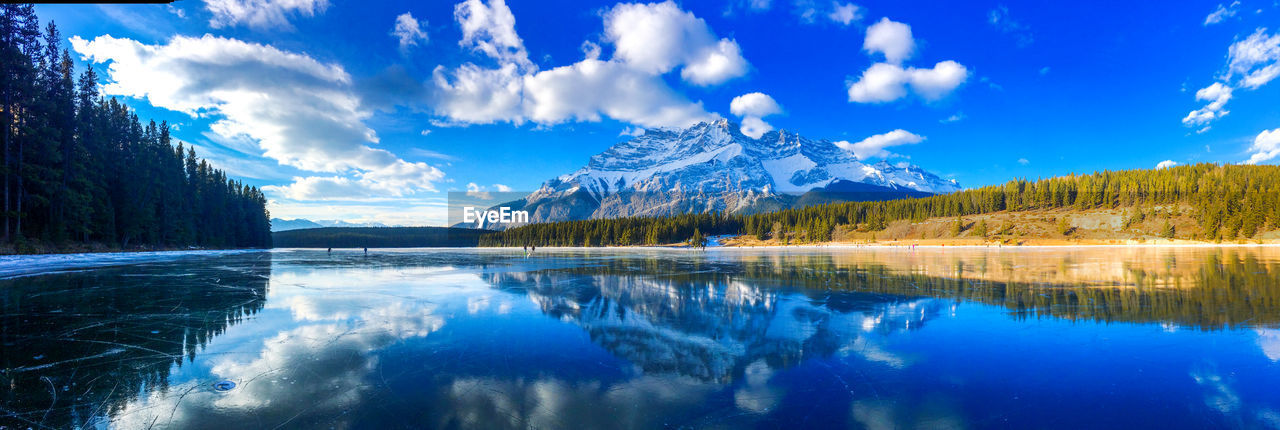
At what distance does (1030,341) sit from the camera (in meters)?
8.33

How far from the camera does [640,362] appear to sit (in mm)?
7094

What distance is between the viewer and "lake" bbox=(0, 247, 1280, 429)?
4.93 meters

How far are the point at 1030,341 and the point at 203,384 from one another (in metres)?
12.9

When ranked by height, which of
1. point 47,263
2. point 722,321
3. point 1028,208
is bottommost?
point 722,321

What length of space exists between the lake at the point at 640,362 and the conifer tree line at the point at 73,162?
30.9 m

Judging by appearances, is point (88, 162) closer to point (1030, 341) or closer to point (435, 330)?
point (435, 330)

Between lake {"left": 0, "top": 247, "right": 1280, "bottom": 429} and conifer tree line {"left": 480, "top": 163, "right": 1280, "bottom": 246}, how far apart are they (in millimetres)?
107965

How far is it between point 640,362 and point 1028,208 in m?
155

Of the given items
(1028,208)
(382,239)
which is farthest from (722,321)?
(382,239)

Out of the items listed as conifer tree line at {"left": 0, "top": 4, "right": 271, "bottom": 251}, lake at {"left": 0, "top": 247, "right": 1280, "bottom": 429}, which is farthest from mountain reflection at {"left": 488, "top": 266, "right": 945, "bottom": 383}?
conifer tree line at {"left": 0, "top": 4, "right": 271, "bottom": 251}

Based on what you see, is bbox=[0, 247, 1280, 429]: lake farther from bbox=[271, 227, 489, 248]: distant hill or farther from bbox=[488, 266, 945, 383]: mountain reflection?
bbox=[271, 227, 489, 248]: distant hill

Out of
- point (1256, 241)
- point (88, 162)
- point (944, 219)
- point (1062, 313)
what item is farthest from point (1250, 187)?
point (88, 162)

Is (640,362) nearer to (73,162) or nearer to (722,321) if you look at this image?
(722,321)

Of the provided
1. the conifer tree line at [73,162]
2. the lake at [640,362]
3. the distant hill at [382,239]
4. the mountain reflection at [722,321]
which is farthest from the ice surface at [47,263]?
the distant hill at [382,239]
